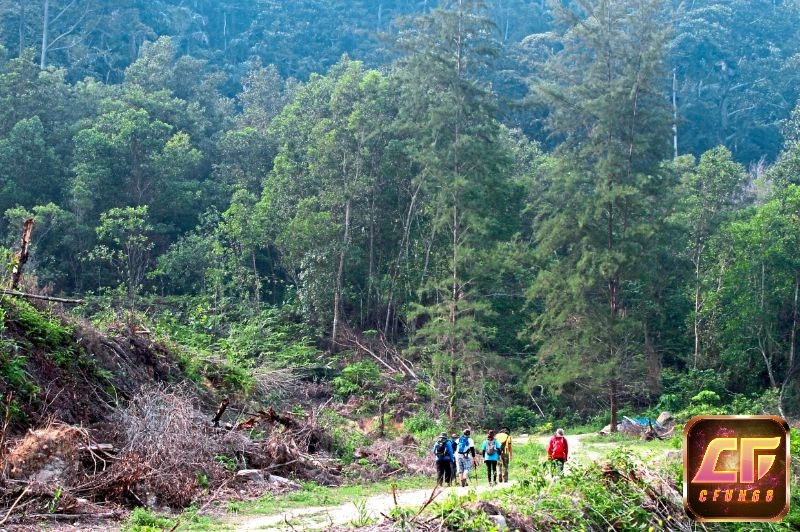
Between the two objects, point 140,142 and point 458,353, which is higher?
point 140,142

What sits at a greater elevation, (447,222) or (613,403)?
(447,222)

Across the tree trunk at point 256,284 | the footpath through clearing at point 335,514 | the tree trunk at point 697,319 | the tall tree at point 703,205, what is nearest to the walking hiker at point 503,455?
the footpath through clearing at point 335,514

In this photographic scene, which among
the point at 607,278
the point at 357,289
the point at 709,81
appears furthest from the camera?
the point at 709,81

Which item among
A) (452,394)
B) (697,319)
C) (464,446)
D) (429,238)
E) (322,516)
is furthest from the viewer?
(429,238)

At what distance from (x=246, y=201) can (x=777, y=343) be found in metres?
20.7

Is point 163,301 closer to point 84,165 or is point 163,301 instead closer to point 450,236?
point 84,165

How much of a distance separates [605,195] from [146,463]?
18.3 meters

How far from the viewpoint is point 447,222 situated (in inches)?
1183

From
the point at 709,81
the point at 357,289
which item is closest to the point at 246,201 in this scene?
the point at 357,289

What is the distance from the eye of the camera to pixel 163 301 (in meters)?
33.3

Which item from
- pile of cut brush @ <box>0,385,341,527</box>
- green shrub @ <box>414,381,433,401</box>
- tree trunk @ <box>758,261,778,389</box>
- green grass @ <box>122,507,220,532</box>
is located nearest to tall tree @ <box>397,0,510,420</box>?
green shrub @ <box>414,381,433,401</box>

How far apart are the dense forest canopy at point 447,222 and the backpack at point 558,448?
37.0 ft

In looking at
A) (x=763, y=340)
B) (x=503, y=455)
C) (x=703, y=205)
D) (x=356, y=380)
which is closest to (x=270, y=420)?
(x=503, y=455)

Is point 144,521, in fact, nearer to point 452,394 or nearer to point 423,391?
point 452,394
